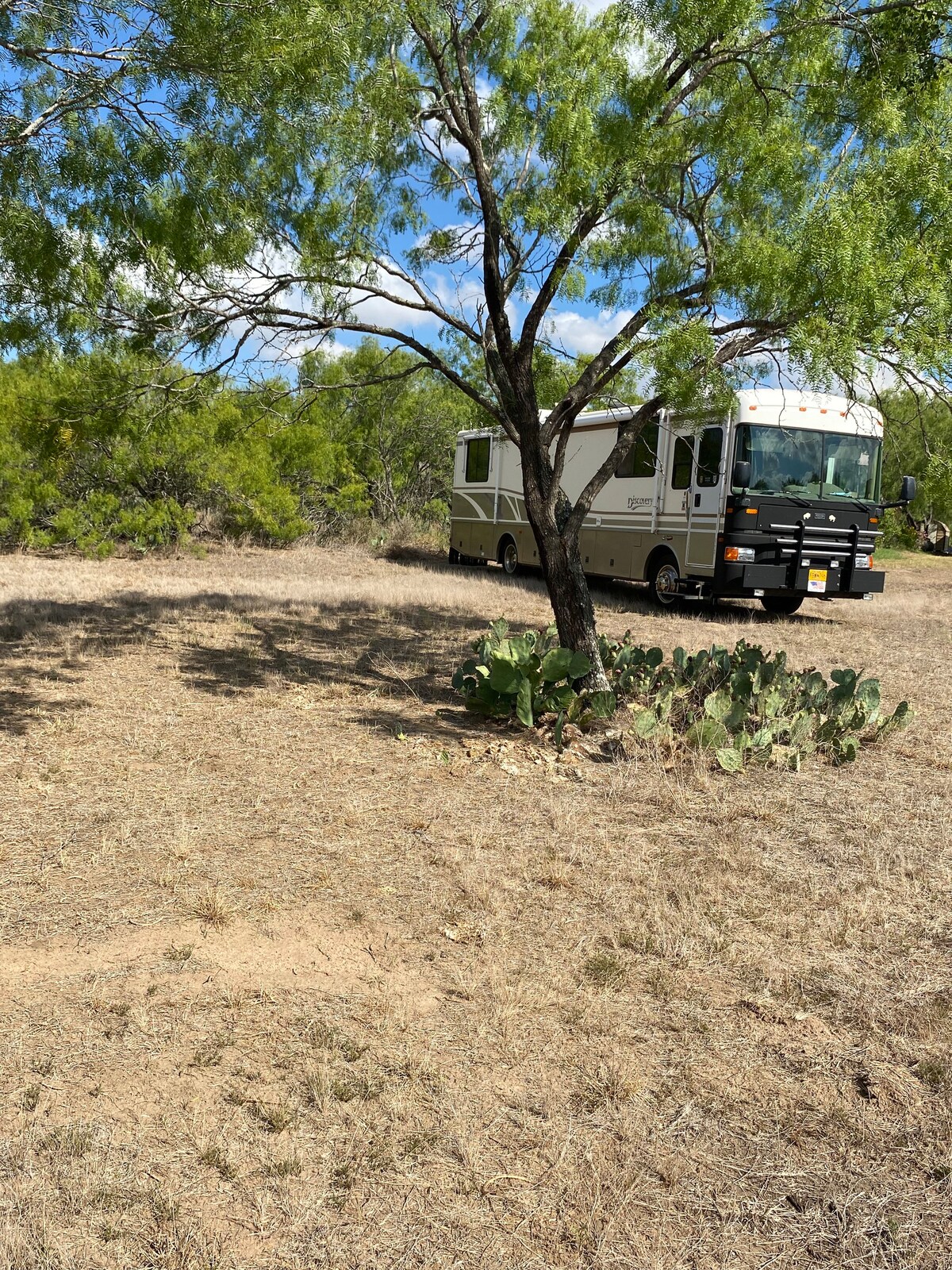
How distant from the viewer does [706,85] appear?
7.14 metres

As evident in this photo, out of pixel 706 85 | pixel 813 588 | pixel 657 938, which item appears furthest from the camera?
pixel 813 588

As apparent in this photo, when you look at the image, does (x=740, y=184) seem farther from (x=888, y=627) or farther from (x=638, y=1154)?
(x=888, y=627)

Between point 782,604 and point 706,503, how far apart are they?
2.99 meters

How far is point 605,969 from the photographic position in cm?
346

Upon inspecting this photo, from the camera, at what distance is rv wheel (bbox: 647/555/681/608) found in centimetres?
1318

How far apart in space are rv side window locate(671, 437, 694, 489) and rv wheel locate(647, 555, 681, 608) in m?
0.97

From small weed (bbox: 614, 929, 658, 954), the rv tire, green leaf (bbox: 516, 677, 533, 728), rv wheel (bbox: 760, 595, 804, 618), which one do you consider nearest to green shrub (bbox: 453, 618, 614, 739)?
green leaf (bbox: 516, 677, 533, 728)

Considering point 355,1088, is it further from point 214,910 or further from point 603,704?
point 603,704

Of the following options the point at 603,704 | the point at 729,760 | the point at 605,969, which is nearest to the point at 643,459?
the point at 603,704

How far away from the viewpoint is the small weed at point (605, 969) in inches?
133

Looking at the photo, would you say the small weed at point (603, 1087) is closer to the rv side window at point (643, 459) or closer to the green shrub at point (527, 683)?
the green shrub at point (527, 683)

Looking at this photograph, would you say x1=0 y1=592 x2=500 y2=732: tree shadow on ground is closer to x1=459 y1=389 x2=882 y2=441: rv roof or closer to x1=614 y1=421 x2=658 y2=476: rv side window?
x1=459 y1=389 x2=882 y2=441: rv roof

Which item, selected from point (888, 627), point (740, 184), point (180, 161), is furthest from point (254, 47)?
point (888, 627)

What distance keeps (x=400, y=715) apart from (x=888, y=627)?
8.30 metres
